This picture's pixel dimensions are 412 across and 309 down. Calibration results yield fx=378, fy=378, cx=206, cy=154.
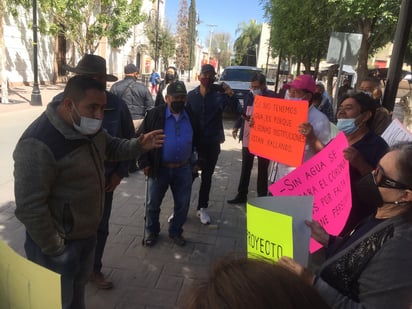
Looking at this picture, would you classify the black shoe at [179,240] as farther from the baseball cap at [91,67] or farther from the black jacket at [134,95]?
the black jacket at [134,95]

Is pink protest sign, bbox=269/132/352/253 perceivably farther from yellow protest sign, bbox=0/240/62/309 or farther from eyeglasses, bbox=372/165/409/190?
yellow protest sign, bbox=0/240/62/309

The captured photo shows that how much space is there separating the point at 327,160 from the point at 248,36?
10114 centimetres

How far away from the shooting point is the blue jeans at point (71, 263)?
2.20 meters

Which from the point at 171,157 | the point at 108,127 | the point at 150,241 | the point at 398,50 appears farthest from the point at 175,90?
the point at 398,50

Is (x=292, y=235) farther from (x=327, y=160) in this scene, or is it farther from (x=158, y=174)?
(x=158, y=174)

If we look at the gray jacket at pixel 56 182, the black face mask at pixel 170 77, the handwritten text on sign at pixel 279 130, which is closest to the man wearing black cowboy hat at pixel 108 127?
the gray jacket at pixel 56 182

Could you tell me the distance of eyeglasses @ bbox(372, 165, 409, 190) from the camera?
1.59 metres

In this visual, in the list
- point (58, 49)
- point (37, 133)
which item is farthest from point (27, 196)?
point (58, 49)

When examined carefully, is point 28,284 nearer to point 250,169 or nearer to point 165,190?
point 165,190

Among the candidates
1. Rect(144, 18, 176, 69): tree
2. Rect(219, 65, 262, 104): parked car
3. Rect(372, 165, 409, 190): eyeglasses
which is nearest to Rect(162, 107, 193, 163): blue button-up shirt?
Rect(372, 165, 409, 190): eyeglasses

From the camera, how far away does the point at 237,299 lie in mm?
791

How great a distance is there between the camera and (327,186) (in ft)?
7.70

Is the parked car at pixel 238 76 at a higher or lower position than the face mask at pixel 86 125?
lower

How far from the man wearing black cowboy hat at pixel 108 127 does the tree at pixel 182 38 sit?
2122 inches
